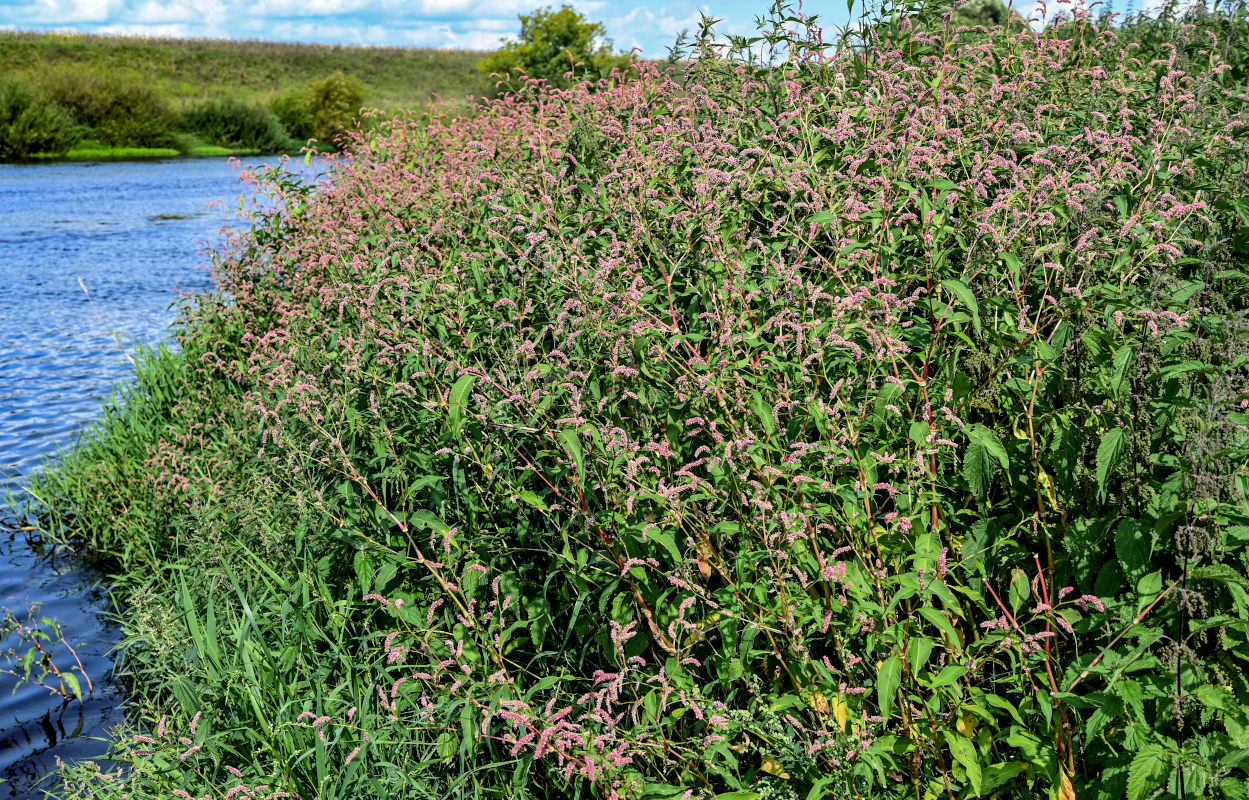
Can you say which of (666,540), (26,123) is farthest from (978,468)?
(26,123)

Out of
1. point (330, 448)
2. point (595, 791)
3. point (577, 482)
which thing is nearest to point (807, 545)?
point (577, 482)

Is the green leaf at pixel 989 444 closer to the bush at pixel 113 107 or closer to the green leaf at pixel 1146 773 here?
the green leaf at pixel 1146 773

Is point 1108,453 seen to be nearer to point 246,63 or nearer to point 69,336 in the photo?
point 69,336

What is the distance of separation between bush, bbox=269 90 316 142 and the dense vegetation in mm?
64

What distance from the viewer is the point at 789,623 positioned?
2.69 meters

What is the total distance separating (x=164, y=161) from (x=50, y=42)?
5155 cm

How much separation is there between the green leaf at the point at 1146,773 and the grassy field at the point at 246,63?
64.2 meters

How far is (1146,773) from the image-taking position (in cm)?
229

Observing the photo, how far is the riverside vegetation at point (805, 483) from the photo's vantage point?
2.65m

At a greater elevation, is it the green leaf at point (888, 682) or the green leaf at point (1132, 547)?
the green leaf at point (1132, 547)

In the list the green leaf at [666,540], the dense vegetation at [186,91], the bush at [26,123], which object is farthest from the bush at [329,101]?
the green leaf at [666,540]

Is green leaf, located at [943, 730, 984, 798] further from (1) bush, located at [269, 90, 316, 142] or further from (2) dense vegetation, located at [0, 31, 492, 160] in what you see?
(1) bush, located at [269, 90, 316, 142]

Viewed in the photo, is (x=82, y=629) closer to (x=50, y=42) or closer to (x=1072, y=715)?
(x=1072, y=715)

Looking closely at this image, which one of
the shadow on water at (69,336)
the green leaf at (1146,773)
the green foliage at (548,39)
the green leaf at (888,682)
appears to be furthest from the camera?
the green foliage at (548,39)
